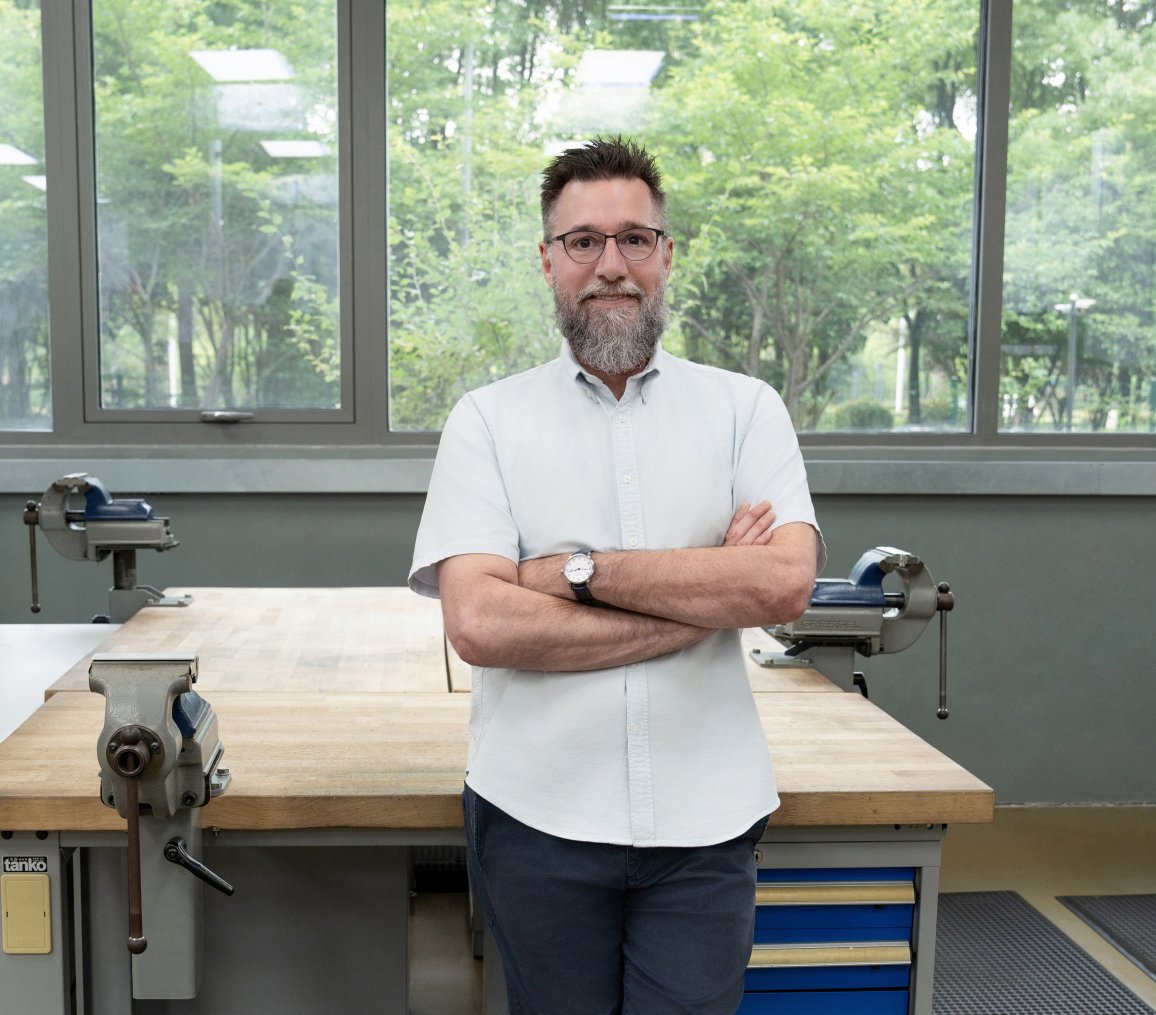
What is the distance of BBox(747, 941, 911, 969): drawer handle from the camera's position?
1628 mm

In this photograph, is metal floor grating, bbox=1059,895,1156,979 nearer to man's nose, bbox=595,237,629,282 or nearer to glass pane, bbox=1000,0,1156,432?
glass pane, bbox=1000,0,1156,432

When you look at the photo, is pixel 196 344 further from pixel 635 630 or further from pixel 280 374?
pixel 635 630

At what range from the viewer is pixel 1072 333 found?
428cm

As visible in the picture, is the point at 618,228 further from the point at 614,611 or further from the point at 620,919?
the point at 620,919

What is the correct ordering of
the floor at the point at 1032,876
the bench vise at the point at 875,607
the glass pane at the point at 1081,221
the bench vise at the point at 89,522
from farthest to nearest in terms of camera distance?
the glass pane at the point at 1081,221 < the bench vise at the point at 89,522 < the floor at the point at 1032,876 < the bench vise at the point at 875,607

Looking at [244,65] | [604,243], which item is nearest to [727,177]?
[244,65]

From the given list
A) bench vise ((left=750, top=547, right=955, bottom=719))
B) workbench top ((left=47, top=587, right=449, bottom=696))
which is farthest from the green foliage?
bench vise ((left=750, top=547, right=955, bottom=719))

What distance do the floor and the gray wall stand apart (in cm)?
16

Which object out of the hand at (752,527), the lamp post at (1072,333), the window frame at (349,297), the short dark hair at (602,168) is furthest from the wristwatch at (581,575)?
the lamp post at (1072,333)

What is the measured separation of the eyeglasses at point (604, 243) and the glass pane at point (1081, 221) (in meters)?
3.12

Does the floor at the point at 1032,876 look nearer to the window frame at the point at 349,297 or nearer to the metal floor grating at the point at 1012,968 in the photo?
the metal floor grating at the point at 1012,968

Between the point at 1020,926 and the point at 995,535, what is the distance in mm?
1400

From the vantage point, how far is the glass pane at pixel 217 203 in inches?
155

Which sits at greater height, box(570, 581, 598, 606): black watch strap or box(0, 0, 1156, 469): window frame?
box(0, 0, 1156, 469): window frame
